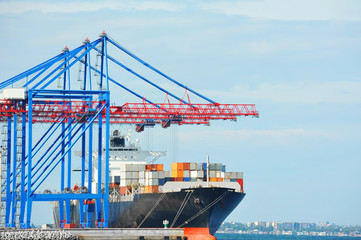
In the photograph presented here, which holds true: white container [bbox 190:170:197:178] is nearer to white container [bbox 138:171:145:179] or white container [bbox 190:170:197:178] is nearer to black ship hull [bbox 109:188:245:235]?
black ship hull [bbox 109:188:245:235]

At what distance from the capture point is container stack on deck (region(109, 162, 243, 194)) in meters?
57.3

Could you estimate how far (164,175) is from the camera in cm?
5772

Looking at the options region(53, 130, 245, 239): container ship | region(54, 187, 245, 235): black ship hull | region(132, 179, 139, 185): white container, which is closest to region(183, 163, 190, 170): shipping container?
region(53, 130, 245, 239): container ship

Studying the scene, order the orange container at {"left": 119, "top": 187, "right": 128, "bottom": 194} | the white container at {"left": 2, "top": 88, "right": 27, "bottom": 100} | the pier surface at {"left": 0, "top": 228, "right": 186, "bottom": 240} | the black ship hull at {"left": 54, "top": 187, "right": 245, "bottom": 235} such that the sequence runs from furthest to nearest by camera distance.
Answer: the orange container at {"left": 119, "top": 187, "right": 128, "bottom": 194}, the white container at {"left": 2, "top": 88, "right": 27, "bottom": 100}, the black ship hull at {"left": 54, "top": 187, "right": 245, "bottom": 235}, the pier surface at {"left": 0, "top": 228, "right": 186, "bottom": 240}

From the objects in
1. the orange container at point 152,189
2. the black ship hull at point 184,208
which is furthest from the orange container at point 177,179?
the black ship hull at point 184,208

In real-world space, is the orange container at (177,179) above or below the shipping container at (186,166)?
below

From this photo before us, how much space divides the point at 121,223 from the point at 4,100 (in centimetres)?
1312

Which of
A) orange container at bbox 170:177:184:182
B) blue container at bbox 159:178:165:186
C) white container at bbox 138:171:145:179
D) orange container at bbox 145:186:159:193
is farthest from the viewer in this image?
white container at bbox 138:171:145:179

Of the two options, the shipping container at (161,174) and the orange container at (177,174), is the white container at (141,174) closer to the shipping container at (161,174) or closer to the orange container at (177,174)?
the shipping container at (161,174)

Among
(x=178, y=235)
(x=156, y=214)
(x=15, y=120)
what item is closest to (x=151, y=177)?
(x=156, y=214)

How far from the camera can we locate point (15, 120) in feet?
185

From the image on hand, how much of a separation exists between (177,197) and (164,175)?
14.2ft

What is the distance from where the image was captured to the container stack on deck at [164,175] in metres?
57.3

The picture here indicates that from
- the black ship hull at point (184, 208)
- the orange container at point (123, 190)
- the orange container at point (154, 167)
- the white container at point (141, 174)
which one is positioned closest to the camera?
the black ship hull at point (184, 208)
